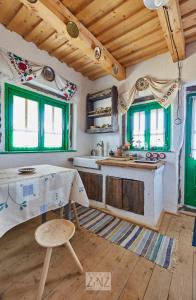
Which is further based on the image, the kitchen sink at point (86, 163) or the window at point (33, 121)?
the kitchen sink at point (86, 163)

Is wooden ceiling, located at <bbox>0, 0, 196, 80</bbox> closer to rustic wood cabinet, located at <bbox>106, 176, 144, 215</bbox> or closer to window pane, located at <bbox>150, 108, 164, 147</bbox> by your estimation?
window pane, located at <bbox>150, 108, 164, 147</bbox>

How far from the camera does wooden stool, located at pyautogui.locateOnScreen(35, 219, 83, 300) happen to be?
3.52 ft

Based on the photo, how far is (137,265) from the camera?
4.59ft

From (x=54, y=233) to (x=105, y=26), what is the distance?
2.54 meters

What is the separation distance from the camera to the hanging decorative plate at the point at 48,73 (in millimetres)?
2471

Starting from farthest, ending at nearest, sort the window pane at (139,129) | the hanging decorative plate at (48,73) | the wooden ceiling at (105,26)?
the window pane at (139,129) < the hanging decorative plate at (48,73) < the wooden ceiling at (105,26)

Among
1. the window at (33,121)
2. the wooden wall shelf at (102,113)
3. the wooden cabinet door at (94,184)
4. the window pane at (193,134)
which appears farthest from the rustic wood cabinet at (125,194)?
the window at (33,121)

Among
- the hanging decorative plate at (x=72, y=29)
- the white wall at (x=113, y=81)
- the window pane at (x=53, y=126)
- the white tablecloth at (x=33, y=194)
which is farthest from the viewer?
the window pane at (x=53, y=126)

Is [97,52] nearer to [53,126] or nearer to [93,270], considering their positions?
[53,126]

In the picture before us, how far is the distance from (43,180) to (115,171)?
1214mm

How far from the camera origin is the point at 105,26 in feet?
6.57

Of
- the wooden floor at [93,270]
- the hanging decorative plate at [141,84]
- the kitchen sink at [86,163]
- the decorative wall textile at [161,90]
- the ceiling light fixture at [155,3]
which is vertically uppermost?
the ceiling light fixture at [155,3]

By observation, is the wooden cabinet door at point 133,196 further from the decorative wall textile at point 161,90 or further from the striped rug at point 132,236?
the decorative wall textile at point 161,90

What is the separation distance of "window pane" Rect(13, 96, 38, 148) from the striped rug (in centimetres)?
150
